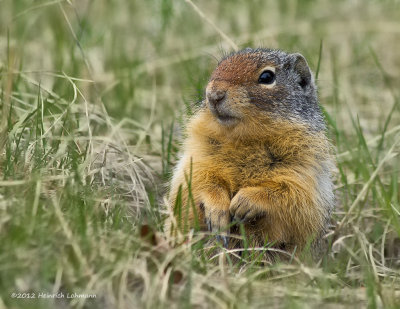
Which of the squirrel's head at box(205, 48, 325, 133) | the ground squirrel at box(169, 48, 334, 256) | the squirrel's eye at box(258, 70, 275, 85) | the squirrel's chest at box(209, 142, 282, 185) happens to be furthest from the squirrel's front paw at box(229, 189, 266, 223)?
the squirrel's eye at box(258, 70, 275, 85)

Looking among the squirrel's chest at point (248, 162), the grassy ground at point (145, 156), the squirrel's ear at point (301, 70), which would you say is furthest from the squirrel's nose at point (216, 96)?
the squirrel's ear at point (301, 70)

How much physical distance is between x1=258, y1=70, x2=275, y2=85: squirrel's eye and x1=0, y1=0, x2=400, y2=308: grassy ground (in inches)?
39.1

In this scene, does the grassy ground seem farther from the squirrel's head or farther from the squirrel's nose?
the squirrel's nose

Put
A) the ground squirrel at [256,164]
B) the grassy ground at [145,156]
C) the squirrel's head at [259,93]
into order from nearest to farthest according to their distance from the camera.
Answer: the grassy ground at [145,156]
the ground squirrel at [256,164]
the squirrel's head at [259,93]

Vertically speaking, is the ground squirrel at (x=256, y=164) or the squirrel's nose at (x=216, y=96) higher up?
the squirrel's nose at (x=216, y=96)

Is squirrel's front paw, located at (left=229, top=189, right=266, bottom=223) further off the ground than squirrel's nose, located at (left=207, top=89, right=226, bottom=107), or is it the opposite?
squirrel's nose, located at (left=207, top=89, right=226, bottom=107)

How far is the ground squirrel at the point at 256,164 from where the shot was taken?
4.52 meters

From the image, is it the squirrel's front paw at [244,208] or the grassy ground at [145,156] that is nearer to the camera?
the grassy ground at [145,156]

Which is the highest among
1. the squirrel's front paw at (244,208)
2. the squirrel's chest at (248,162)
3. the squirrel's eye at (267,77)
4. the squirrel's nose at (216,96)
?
the squirrel's eye at (267,77)

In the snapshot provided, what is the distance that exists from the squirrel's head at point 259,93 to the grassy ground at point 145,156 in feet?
2.26

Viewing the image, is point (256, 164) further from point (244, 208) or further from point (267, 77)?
point (267, 77)

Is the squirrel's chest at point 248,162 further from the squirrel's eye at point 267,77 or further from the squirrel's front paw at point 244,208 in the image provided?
the squirrel's eye at point 267,77

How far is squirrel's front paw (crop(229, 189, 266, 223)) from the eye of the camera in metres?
4.40

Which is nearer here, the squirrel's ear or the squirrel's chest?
the squirrel's chest
